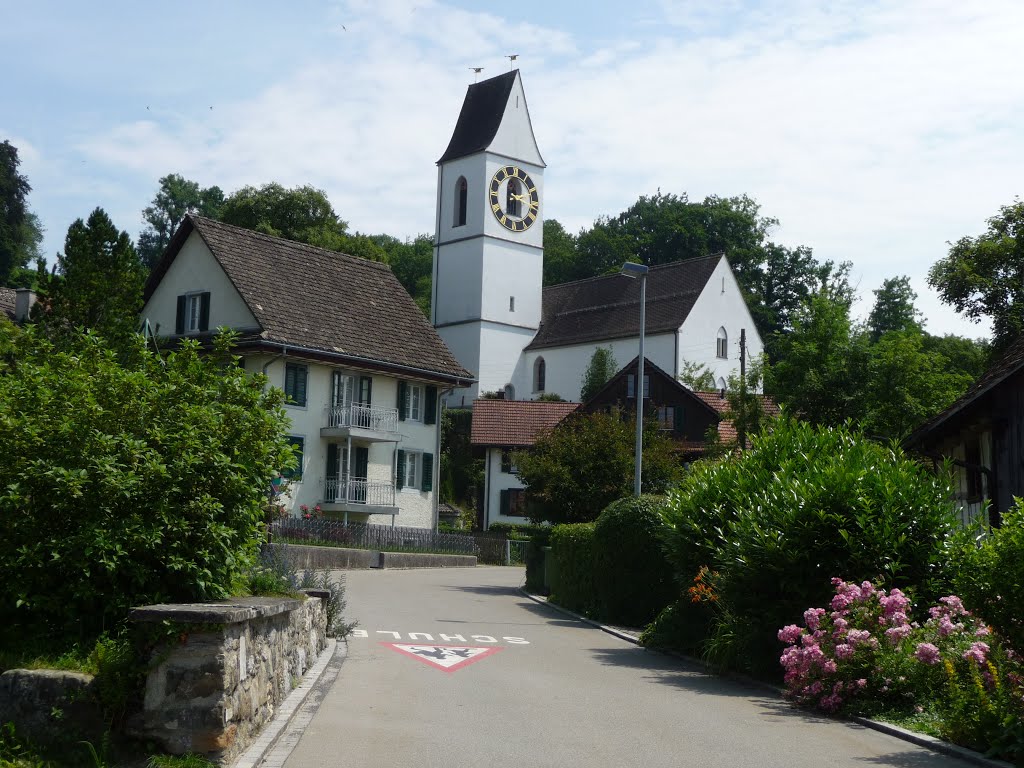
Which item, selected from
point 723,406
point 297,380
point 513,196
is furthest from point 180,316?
point 513,196

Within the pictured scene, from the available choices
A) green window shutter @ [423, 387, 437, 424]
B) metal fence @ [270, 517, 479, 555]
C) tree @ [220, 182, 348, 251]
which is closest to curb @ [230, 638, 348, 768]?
metal fence @ [270, 517, 479, 555]

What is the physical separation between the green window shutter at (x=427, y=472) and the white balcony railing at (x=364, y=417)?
242 centimetres

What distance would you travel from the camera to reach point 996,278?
111 ft

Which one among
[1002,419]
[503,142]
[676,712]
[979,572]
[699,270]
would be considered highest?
[503,142]

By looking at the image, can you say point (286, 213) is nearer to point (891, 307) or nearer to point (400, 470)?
point (400, 470)

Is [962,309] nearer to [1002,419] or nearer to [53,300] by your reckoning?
[1002,419]

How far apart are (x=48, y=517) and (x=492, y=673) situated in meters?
7.10

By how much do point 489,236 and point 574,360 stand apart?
9.19 meters

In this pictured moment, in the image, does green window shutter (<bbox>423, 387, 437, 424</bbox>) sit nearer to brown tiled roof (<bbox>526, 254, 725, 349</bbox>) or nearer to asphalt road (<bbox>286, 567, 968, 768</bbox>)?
brown tiled roof (<bbox>526, 254, 725, 349</bbox>)

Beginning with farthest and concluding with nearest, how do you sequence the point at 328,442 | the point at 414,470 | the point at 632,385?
the point at 632,385
the point at 414,470
the point at 328,442

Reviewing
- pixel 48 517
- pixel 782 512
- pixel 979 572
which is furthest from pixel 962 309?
pixel 48 517

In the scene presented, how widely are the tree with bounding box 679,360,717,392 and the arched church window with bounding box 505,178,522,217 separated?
14578 mm

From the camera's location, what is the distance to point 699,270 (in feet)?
245

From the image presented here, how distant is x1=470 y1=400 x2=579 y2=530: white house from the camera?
204 ft
